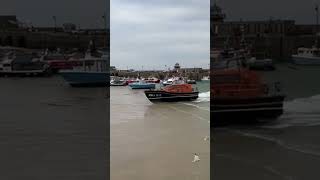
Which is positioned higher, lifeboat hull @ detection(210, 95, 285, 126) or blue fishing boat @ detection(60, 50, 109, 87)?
blue fishing boat @ detection(60, 50, 109, 87)

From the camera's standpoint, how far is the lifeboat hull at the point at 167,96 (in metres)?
20.7

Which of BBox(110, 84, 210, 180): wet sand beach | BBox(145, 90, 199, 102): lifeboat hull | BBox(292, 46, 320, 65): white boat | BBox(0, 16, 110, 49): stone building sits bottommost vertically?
→ BBox(110, 84, 210, 180): wet sand beach

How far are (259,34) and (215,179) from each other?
2002 mm

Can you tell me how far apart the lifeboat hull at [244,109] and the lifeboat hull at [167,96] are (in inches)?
516

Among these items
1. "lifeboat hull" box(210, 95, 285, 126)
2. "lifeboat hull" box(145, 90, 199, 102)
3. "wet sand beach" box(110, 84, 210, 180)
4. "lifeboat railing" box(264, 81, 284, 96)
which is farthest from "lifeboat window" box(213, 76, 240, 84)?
"lifeboat hull" box(145, 90, 199, 102)

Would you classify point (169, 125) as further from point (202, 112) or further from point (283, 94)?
point (283, 94)

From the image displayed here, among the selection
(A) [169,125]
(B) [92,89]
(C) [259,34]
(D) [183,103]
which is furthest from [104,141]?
(D) [183,103]

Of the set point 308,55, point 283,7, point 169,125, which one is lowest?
point 169,125

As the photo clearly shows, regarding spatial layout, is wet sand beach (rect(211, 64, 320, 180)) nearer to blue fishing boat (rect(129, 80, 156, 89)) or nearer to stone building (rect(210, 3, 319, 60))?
stone building (rect(210, 3, 319, 60))

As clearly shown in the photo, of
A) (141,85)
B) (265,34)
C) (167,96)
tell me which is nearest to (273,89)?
(265,34)

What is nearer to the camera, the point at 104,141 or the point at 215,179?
the point at 104,141

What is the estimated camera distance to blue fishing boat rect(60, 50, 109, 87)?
6.35 m

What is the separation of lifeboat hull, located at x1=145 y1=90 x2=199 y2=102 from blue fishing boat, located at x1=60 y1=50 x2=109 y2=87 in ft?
45.6

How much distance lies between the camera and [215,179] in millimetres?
6648
